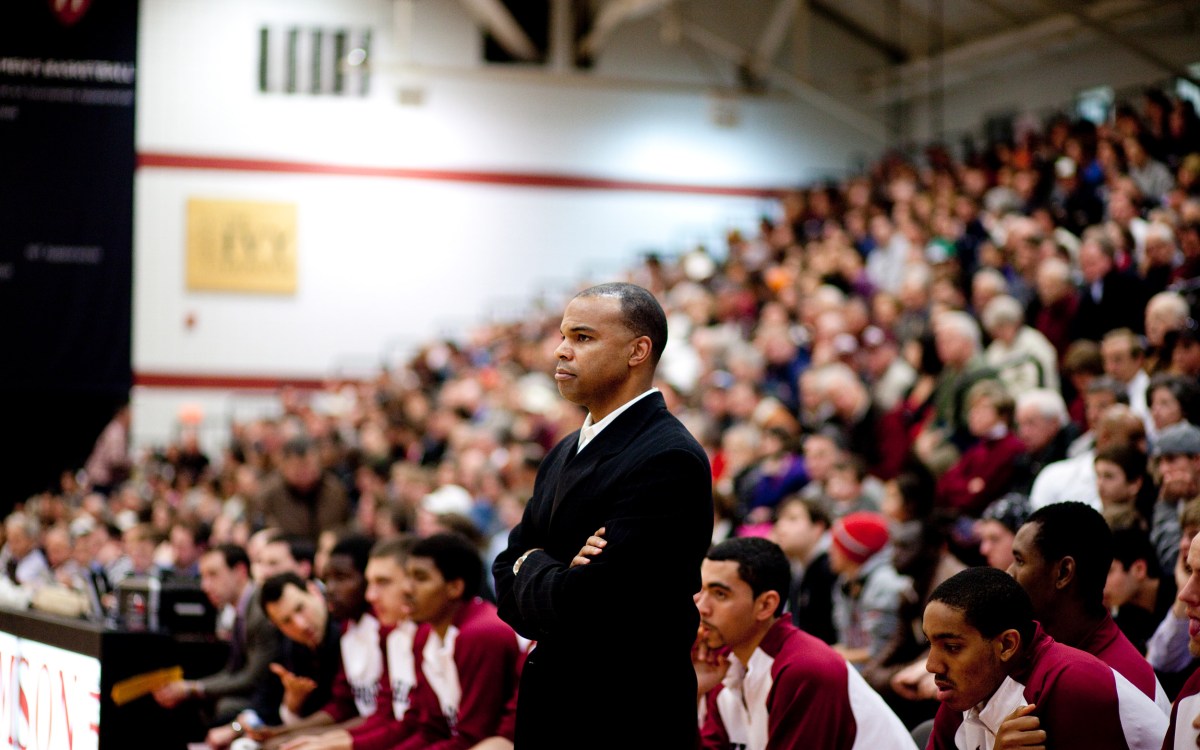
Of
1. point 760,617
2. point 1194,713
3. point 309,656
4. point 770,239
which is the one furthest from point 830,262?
point 1194,713

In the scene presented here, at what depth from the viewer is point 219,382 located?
18766 mm

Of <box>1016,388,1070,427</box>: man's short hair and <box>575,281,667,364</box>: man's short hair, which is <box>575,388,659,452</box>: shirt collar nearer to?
<box>575,281,667,364</box>: man's short hair

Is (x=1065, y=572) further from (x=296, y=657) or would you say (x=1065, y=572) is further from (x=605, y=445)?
(x=296, y=657)

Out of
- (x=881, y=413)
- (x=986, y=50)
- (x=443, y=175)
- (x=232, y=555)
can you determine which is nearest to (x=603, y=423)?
(x=232, y=555)

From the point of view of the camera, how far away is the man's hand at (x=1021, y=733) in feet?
9.43

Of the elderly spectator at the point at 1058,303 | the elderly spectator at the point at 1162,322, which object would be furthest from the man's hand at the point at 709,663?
the elderly spectator at the point at 1058,303

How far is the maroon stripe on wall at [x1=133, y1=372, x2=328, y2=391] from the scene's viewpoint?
60.8ft

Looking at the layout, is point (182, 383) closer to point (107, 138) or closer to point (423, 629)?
point (107, 138)

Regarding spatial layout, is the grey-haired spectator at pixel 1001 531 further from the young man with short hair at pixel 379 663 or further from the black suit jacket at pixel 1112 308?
the black suit jacket at pixel 1112 308

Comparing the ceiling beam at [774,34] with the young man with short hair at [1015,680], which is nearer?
the young man with short hair at [1015,680]

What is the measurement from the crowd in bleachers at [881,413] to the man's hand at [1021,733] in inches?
55.6

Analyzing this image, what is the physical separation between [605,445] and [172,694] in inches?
111

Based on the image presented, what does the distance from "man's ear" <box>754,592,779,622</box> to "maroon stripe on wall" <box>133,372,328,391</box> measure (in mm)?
15429

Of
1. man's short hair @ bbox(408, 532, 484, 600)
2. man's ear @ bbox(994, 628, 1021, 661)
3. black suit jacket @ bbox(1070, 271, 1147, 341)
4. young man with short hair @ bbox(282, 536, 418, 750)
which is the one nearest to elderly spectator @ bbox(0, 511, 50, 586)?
young man with short hair @ bbox(282, 536, 418, 750)
